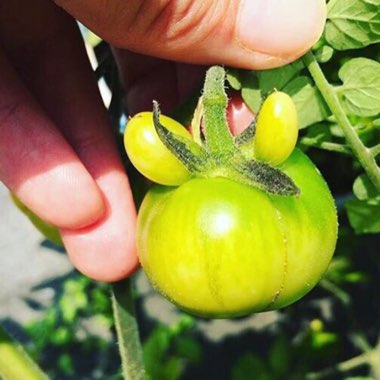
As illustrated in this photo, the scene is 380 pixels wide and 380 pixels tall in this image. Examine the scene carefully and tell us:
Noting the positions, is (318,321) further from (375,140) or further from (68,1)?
(68,1)

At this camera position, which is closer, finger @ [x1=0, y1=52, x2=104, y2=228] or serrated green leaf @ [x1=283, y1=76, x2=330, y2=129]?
serrated green leaf @ [x1=283, y1=76, x2=330, y2=129]

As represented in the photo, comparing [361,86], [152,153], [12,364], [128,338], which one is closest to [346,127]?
[361,86]

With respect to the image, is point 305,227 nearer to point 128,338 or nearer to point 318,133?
point 318,133

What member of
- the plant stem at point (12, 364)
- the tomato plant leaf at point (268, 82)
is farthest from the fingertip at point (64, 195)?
the tomato plant leaf at point (268, 82)

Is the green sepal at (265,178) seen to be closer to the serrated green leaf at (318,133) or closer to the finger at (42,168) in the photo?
the serrated green leaf at (318,133)

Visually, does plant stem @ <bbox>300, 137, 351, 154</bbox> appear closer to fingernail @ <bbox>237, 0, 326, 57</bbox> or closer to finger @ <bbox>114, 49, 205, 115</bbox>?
fingernail @ <bbox>237, 0, 326, 57</bbox>

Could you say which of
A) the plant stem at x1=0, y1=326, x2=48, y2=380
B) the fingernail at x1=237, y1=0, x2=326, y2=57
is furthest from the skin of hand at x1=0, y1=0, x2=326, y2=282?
the plant stem at x1=0, y1=326, x2=48, y2=380
